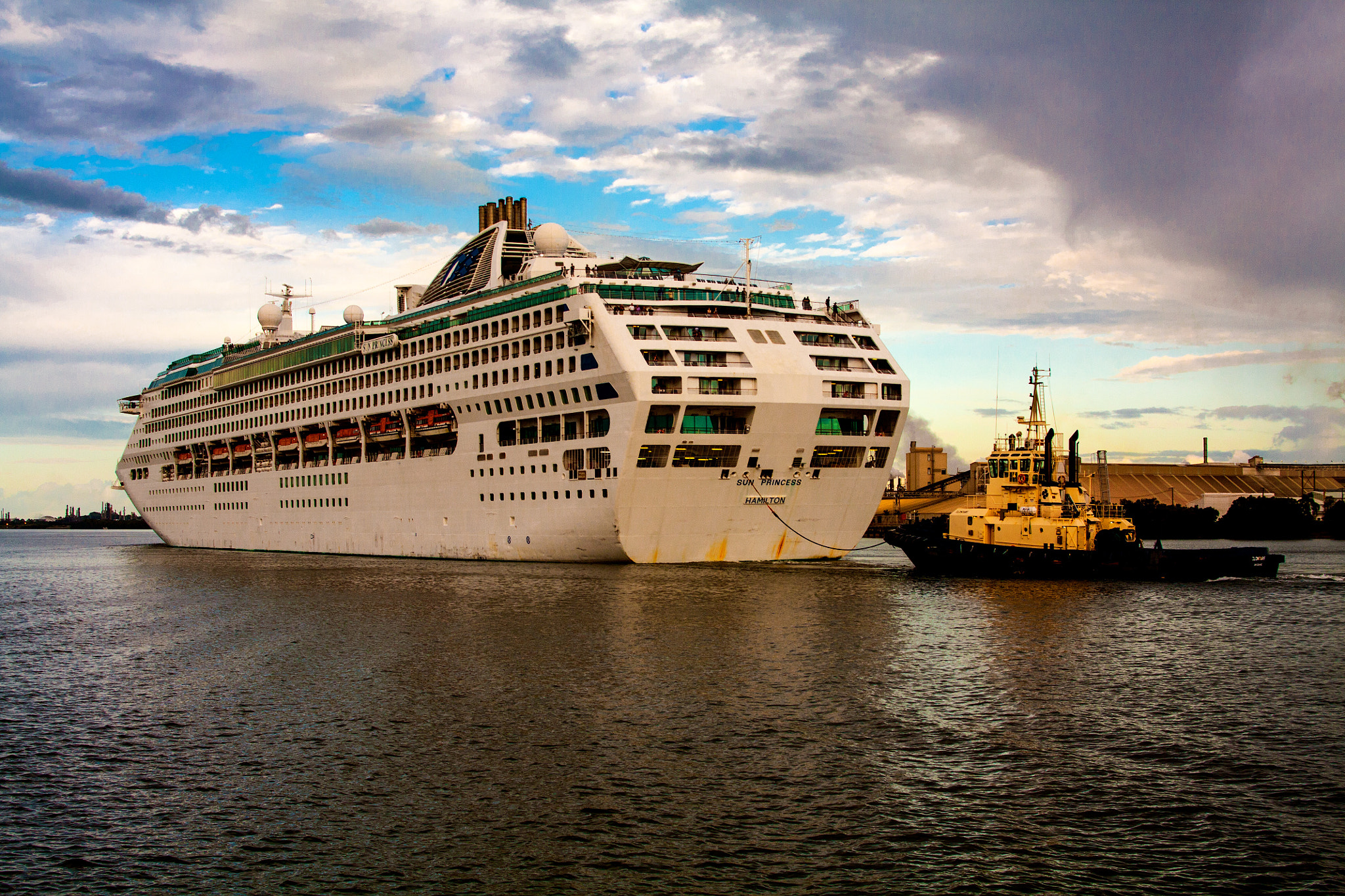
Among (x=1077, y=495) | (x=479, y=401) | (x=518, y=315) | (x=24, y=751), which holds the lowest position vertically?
(x=24, y=751)

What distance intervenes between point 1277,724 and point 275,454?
76769 millimetres

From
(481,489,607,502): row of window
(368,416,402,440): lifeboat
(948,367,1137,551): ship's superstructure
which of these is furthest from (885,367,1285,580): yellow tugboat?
(368,416,402,440): lifeboat

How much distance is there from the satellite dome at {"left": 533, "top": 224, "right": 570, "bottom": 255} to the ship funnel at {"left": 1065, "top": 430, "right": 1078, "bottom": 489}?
32.4m

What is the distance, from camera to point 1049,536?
5475 centimetres

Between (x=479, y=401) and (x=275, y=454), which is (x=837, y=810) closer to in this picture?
(x=479, y=401)

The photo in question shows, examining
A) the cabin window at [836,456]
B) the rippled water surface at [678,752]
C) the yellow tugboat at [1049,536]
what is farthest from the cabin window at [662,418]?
the yellow tugboat at [1049,536]

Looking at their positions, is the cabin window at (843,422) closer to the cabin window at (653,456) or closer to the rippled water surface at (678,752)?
the cabin window at (653,456)

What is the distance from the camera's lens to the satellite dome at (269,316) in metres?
95.6

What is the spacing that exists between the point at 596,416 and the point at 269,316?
5636cm

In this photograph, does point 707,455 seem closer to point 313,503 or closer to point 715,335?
point 715,335

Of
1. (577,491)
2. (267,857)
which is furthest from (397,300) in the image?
(267,857)

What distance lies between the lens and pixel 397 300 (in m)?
80.2

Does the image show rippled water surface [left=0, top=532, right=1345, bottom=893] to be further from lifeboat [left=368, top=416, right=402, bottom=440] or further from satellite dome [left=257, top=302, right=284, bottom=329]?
satellite dome [left=257, top=302, right=284, bottom=329]

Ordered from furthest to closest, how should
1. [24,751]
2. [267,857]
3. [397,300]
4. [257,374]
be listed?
[257,374] → [397,300] → [24,751] → [267,857]
